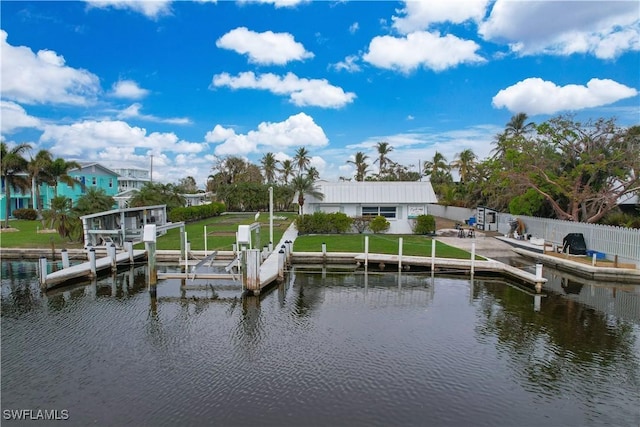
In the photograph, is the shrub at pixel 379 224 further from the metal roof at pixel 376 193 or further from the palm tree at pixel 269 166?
the palm tree at pixel 269 166

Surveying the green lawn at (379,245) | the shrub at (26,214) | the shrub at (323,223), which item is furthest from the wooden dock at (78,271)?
the shrub at (26,214)

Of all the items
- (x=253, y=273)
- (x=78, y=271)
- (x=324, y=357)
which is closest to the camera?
(x=324, y=357)

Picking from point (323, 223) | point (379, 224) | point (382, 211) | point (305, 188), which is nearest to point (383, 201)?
point (382, 211)

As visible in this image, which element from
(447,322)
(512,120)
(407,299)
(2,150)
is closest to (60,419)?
(447,322)

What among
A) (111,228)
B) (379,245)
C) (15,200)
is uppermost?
(15,200)

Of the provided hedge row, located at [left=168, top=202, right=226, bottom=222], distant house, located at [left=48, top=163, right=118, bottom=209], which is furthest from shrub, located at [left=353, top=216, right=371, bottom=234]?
distant house, located at [left=48, top=163, right=118, bottom=209]

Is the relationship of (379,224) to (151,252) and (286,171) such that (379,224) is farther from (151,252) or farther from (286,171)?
(286,171)
